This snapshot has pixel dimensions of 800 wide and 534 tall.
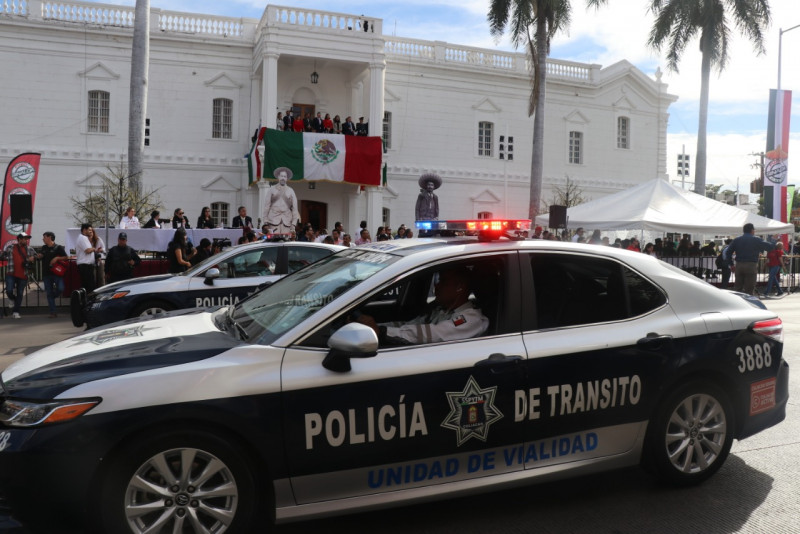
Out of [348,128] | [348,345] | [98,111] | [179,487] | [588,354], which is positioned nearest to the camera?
[179,487]

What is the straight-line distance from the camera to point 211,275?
29.5 ft

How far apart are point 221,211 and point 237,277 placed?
1949 cm

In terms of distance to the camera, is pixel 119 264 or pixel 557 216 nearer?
pixel 119 264

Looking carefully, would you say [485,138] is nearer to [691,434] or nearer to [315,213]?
[315,213]

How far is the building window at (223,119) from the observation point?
1120 inches

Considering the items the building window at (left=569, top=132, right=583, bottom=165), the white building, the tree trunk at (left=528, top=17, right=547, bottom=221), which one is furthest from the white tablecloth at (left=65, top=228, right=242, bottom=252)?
the building window at (left=569, top=132, right=583, bottom=165)

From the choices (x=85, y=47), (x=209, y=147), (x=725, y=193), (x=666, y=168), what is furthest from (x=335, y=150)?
(x=725, y=193)

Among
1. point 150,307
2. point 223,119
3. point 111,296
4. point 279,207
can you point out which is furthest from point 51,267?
point 223,119

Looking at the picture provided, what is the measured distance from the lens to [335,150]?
26.6 meters

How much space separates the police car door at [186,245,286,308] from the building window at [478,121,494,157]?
23840 mm

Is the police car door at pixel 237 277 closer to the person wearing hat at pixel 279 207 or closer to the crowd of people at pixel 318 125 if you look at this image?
the person wearing hat at pixel 279 207

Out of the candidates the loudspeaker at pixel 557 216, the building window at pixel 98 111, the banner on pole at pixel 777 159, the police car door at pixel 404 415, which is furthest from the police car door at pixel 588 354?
the building window at pixel 98 111

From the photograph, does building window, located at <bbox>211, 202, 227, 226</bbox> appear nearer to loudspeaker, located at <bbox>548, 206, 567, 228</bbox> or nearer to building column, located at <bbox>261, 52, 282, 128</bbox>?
building column, located at <bbox>261, 52, 282, 128</bbox>

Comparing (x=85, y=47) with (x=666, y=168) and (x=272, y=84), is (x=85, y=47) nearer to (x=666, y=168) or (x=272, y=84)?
(x=272, y=84)
